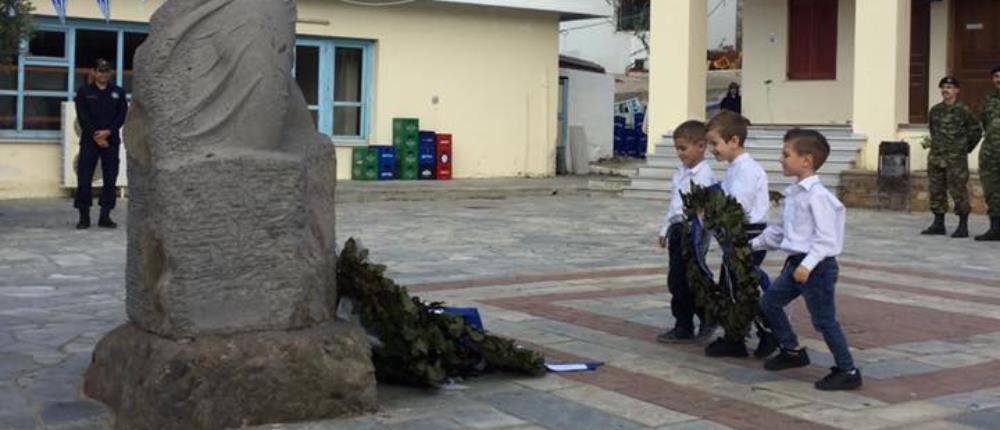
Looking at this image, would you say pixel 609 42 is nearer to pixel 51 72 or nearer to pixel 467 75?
pixel 467 75

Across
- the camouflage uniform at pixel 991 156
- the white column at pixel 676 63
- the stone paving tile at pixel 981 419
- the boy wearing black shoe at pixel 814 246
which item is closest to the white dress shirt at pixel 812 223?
the boy wearing black shoe at pixel 814 246

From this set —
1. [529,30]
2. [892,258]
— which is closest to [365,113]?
[529,30]

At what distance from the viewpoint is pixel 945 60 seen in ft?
65.9

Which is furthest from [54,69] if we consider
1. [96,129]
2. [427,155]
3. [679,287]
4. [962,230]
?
[679,287]

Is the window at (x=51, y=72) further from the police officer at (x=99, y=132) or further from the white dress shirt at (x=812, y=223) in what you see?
the white dress shirt at (x=812, y=223)

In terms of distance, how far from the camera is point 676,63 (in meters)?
20.1

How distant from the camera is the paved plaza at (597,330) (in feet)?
17.8

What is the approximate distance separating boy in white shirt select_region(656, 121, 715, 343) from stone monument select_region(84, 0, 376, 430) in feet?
7.45

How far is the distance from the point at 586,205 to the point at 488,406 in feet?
42.1

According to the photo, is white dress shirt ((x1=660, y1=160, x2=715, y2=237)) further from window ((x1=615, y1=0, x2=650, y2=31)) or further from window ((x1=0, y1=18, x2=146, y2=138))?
window ((x1=615, y1=0, x2=650, y2=31))

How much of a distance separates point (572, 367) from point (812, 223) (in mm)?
1380

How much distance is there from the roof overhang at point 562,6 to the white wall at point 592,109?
157 cm

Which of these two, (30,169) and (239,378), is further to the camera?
(30,169)

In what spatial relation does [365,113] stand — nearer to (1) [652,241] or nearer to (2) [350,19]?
(2) [350,19]
